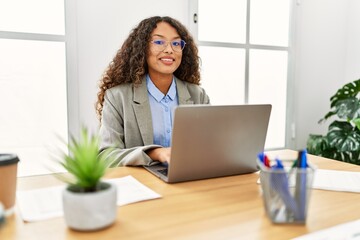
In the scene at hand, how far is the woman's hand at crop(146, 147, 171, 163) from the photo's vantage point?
1.13 metres

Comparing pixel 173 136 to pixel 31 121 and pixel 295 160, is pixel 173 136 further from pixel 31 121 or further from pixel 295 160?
pixel 31 121

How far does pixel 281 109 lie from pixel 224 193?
2.45m

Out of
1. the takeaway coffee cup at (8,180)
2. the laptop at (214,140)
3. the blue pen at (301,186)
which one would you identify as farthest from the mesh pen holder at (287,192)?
the takeaway coffee cup at (8,180)

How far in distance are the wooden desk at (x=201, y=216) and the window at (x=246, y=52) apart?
184 centimetres

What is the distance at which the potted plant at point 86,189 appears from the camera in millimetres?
633

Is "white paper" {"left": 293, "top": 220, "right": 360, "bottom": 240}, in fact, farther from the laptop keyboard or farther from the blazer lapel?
the blazer lapel

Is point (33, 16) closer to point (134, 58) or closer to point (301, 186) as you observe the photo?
point (134, 58)

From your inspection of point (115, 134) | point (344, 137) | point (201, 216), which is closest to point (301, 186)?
point (201, 216)

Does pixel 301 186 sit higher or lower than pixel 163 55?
lower

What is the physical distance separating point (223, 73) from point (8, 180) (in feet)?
7.43

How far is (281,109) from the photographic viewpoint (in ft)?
10.5

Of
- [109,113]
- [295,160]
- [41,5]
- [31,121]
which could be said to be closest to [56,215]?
[295,160]

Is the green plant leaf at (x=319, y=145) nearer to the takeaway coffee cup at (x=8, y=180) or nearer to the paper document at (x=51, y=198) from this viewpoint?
the paper document at (x=51, y=198)

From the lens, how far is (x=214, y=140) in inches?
38.4
